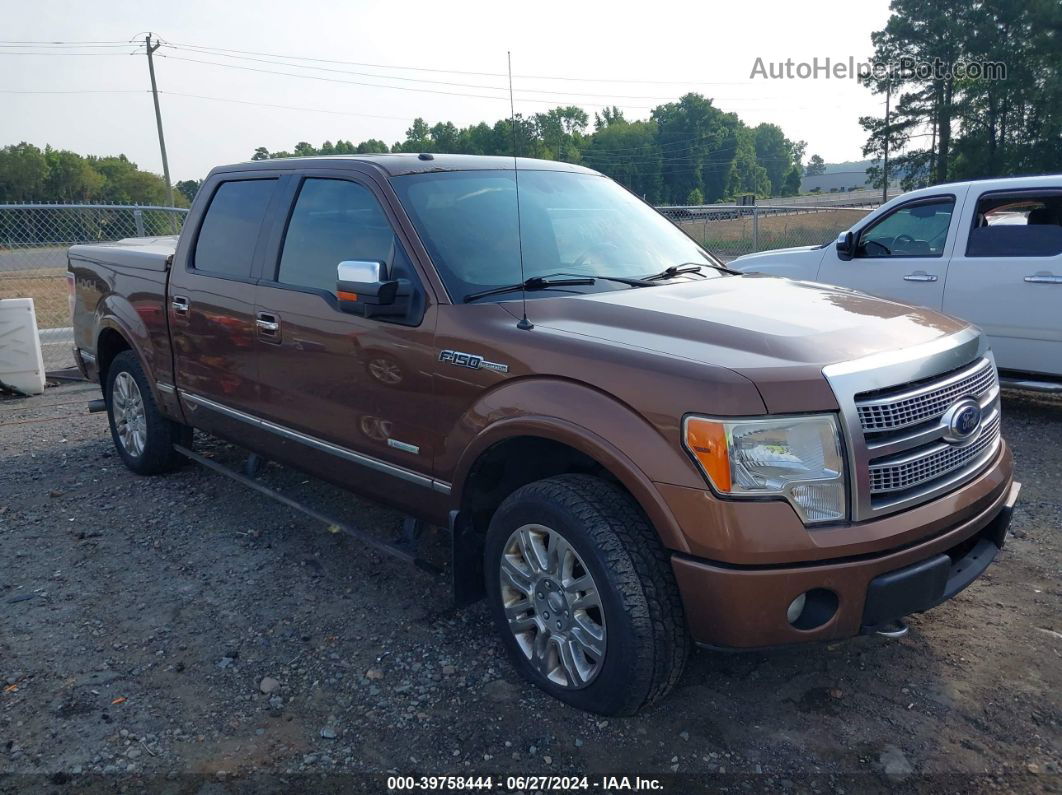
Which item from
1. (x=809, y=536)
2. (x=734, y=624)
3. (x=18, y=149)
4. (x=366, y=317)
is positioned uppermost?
(x=18, y=149)

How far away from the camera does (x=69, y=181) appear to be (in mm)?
52719

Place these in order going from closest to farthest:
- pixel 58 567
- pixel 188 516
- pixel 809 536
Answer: pixel 809 536
pixel 58 567
pixel 188 516

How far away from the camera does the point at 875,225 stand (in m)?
7.55

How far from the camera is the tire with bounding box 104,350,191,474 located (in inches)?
217

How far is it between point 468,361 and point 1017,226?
213 inches

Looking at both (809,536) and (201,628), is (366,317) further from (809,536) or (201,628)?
(809,536)

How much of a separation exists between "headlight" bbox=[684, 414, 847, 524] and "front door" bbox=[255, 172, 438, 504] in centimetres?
124

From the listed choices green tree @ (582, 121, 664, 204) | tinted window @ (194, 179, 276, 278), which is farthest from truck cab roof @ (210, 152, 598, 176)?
green tree @ (582, 121, 664, 204)

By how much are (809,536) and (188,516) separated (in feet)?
12.7

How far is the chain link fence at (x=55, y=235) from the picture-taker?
10297mm

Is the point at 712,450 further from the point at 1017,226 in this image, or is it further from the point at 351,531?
the point at 1017,226

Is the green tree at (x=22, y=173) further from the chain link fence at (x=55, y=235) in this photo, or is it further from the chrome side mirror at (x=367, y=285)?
the chrome side mirror at (x=367, y=285)

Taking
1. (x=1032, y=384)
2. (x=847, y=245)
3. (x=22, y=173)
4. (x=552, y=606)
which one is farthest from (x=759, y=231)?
(x=22, y=173)

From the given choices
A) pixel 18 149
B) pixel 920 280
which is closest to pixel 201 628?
pixel 920 280
